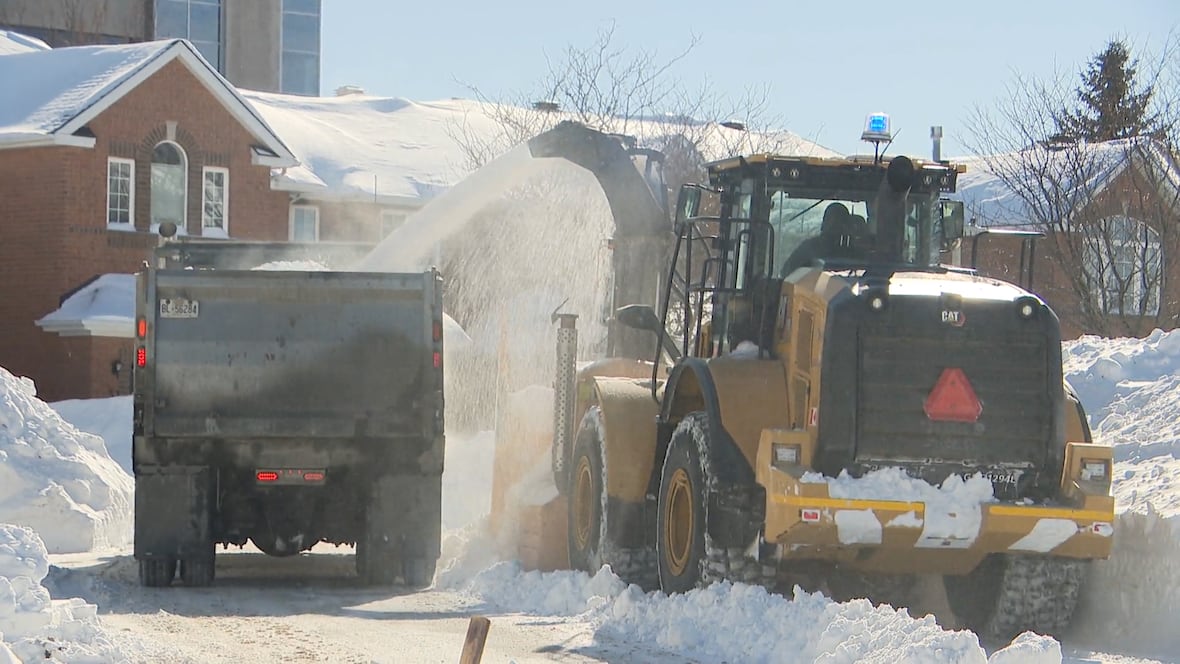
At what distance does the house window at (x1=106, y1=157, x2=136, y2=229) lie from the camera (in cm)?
3316

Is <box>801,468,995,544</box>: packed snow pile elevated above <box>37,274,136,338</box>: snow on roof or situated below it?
above

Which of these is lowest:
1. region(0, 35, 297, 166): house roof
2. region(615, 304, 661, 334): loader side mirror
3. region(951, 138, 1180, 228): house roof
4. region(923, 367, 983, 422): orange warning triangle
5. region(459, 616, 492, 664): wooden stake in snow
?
region(459, 616, 492, 664): wooden stake in snow

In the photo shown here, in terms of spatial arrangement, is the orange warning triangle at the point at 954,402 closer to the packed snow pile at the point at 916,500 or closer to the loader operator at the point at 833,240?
the packed snow pile at the point at 916,500

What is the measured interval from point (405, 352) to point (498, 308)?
13.8 metres

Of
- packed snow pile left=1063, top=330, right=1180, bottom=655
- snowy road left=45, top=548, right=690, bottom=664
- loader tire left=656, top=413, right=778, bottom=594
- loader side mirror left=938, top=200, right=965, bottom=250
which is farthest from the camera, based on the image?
loader side mirror left=938, top=200, right=965, bottom=250

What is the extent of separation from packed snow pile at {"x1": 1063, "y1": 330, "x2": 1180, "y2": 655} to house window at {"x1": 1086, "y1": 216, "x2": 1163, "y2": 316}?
1171cm

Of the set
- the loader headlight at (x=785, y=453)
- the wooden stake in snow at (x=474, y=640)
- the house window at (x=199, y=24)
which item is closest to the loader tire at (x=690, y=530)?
the loader headlight at (x=785, y=453)

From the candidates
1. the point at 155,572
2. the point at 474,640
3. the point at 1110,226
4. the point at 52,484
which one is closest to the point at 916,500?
the point at 474,640

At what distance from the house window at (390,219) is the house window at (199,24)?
2980cm

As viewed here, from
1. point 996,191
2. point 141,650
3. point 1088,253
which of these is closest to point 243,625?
point 141,650

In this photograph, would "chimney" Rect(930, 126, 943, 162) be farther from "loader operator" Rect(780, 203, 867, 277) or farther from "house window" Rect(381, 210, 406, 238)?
"house window" Rect(381, 210, 406, 238)

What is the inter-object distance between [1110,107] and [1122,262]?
1163 centimetres

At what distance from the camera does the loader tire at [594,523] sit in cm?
1216

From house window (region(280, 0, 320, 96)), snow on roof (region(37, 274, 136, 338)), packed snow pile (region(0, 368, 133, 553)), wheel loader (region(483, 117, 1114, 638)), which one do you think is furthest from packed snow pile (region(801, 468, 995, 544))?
house window (region(280, 0, 320, 96))
